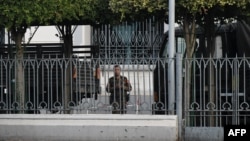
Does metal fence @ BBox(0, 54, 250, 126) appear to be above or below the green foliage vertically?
below

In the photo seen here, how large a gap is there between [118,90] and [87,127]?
3.16 ft

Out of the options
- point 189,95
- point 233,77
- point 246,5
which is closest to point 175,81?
point 189,95

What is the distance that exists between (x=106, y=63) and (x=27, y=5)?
1932 millimetres

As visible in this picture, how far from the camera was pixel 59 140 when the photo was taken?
10438mm

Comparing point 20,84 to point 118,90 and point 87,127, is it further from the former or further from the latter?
point 118,90

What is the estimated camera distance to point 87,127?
1036 centimetres

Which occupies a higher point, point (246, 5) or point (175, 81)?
point (246, 5)

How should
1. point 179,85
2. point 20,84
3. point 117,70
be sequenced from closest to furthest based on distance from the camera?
point 179,85 < point 117,70 < point 20,84

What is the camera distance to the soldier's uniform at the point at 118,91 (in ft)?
34.2

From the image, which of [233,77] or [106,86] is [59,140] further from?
[233,77]

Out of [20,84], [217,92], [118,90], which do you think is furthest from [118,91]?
[20,84]

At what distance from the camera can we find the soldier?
10445 millimetres

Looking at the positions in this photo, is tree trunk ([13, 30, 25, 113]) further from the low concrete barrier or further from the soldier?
the soldier

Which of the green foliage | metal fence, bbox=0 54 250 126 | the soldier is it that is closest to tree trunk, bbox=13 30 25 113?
metal fence, bbox=0 54 250 126
